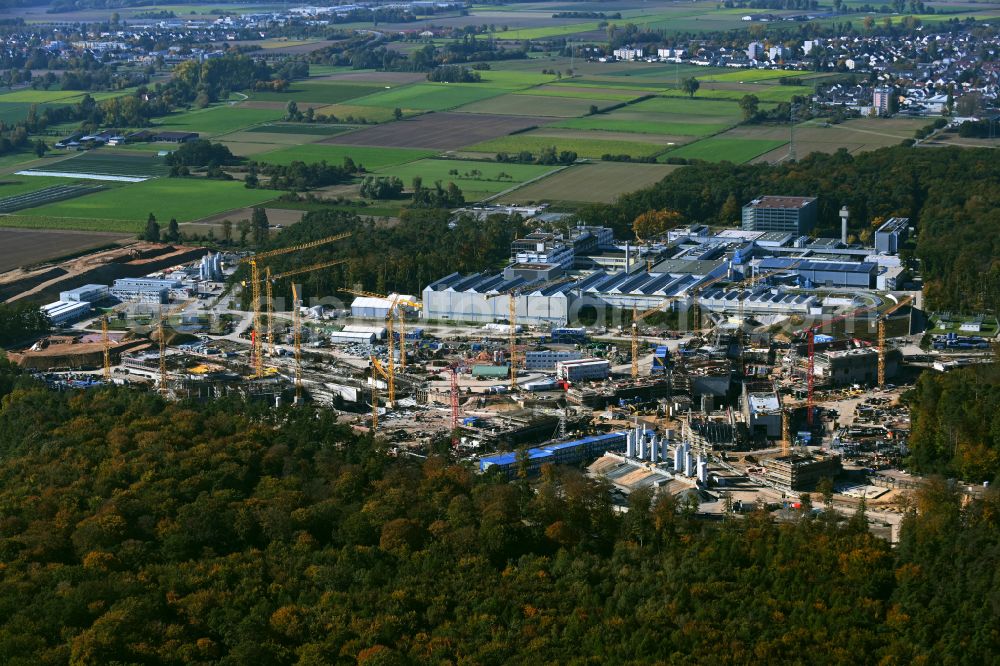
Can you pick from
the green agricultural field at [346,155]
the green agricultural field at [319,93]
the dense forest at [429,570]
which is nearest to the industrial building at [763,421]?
the dense forest at [429,570]

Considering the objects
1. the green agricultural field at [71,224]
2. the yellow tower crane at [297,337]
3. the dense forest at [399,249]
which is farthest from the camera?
the green agricultural field at [71,224]

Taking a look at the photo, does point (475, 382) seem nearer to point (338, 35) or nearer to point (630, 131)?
point (630, 131)

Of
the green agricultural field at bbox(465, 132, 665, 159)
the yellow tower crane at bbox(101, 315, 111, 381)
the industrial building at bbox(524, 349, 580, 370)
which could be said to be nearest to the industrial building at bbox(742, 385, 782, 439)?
the industrial building at bbox(524, 349, 580, 370)

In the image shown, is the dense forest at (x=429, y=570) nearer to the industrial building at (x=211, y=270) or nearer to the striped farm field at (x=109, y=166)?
the industrial building at (x=211, y=270)

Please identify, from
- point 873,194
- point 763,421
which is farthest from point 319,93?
point 763,421

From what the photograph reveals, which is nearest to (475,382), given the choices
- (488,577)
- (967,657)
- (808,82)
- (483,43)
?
(488,577)

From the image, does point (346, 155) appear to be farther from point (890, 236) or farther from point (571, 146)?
point (890, 236)

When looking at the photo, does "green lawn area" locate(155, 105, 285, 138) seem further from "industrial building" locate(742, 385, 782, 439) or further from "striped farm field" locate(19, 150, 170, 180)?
"industrial building" locate(742, 385, 782, 439)
